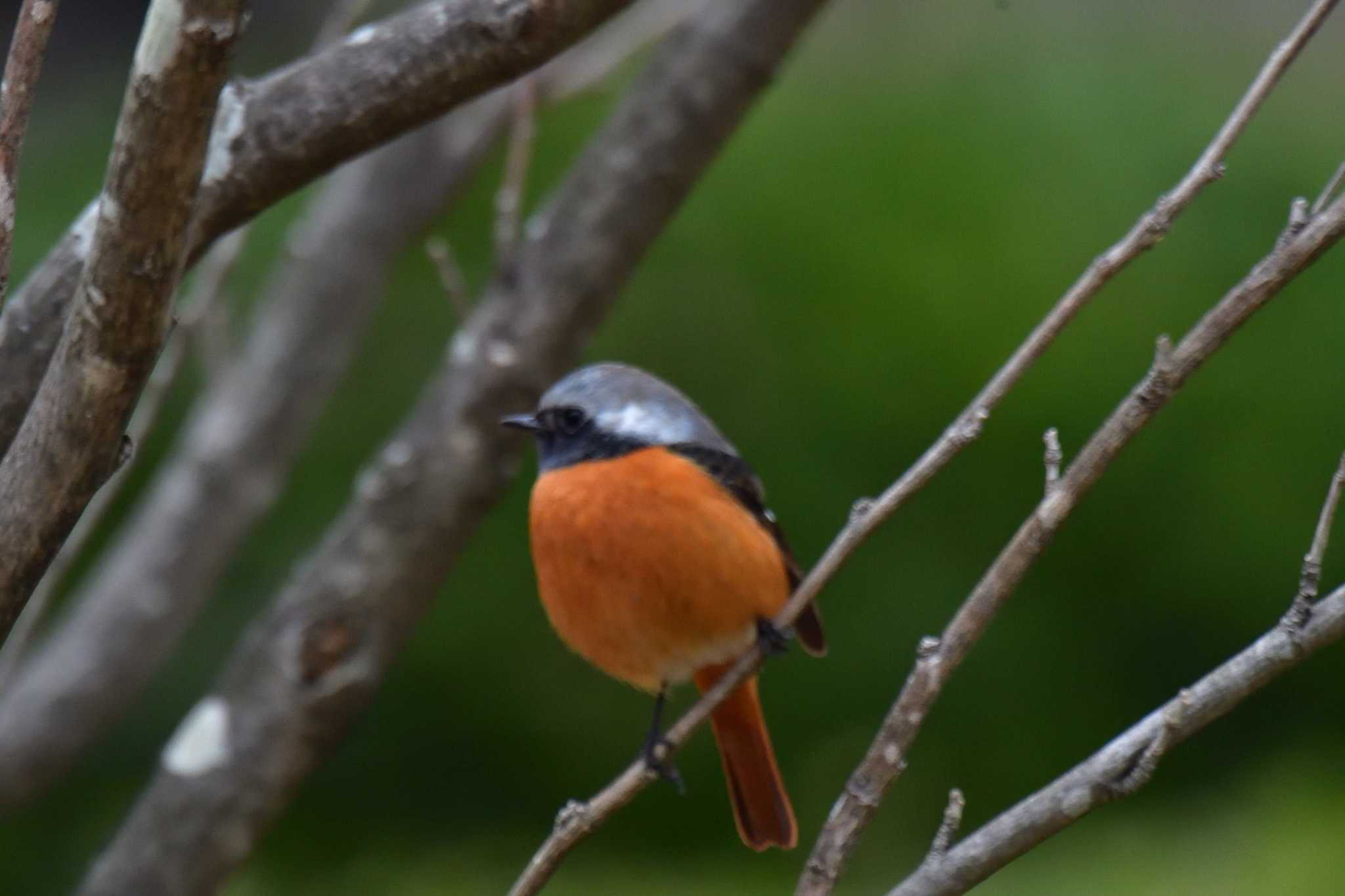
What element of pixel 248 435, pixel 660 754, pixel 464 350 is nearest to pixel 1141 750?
pixel 660 754

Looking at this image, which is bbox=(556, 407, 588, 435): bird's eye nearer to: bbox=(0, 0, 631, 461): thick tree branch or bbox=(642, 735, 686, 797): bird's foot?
bbox=(642, 735, 686, 797): bird's foot

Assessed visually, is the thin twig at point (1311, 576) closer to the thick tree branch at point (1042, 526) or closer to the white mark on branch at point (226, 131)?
the thick tree branch at point (1042, 526)

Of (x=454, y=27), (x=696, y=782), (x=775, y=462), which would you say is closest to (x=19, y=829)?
(x=696, y=782)

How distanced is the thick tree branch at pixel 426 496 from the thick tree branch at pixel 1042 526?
1615 millimetres

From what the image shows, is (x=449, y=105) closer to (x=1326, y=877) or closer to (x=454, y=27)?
(x=454, y=27)

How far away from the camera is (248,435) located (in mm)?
4238

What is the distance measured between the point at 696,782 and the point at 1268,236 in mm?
2608

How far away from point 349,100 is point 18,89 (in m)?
0.54

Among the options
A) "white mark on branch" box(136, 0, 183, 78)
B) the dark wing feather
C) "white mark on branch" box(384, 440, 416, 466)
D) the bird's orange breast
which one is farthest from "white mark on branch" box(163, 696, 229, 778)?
"white mark on branch" box(136, 0, 183, 78)

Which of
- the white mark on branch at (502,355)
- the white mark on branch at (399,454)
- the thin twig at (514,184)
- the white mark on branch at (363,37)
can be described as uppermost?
the white mark on branch at (363,37)

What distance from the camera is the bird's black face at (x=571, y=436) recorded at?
125 inches

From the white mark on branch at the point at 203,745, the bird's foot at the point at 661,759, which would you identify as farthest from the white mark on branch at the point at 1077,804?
the white mark on branch at the point at 203,745

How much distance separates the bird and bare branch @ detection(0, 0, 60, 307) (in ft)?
4.65

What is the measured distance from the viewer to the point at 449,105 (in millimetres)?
2248
